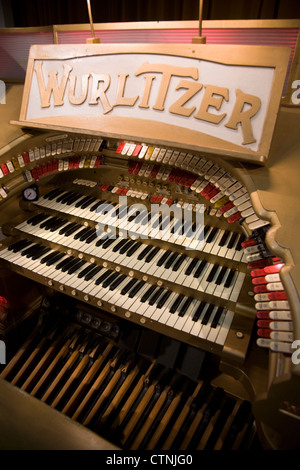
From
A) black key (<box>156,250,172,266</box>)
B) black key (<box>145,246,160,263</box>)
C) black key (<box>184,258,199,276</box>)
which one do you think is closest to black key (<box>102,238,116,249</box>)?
black key (<box>145,246,160,263</box>)

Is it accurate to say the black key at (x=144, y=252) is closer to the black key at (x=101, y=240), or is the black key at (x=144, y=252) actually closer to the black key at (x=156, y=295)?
the black key at (x=156, y=295)

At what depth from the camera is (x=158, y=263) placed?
2.31m

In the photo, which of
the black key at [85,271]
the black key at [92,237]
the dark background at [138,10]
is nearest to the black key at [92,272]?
the black key at [85,271]

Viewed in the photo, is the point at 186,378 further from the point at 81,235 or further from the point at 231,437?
the point at 81,235

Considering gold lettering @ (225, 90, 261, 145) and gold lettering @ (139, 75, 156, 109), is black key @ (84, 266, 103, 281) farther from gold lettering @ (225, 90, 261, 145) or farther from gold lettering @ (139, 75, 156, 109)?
gold lettering @ (225, 90, 261, 145)

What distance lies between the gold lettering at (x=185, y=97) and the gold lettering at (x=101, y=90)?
16.7 inches

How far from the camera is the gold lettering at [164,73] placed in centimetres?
164

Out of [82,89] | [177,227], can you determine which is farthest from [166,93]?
[177,227]

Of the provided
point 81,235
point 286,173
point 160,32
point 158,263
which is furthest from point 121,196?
point 286,173

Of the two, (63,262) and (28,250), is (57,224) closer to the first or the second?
(28,250)

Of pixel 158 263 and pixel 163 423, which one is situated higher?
pixel 158 263

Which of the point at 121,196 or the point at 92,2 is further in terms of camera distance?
the point at 92,2

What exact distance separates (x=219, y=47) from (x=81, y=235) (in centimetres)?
177

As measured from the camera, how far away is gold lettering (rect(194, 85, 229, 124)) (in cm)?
158
